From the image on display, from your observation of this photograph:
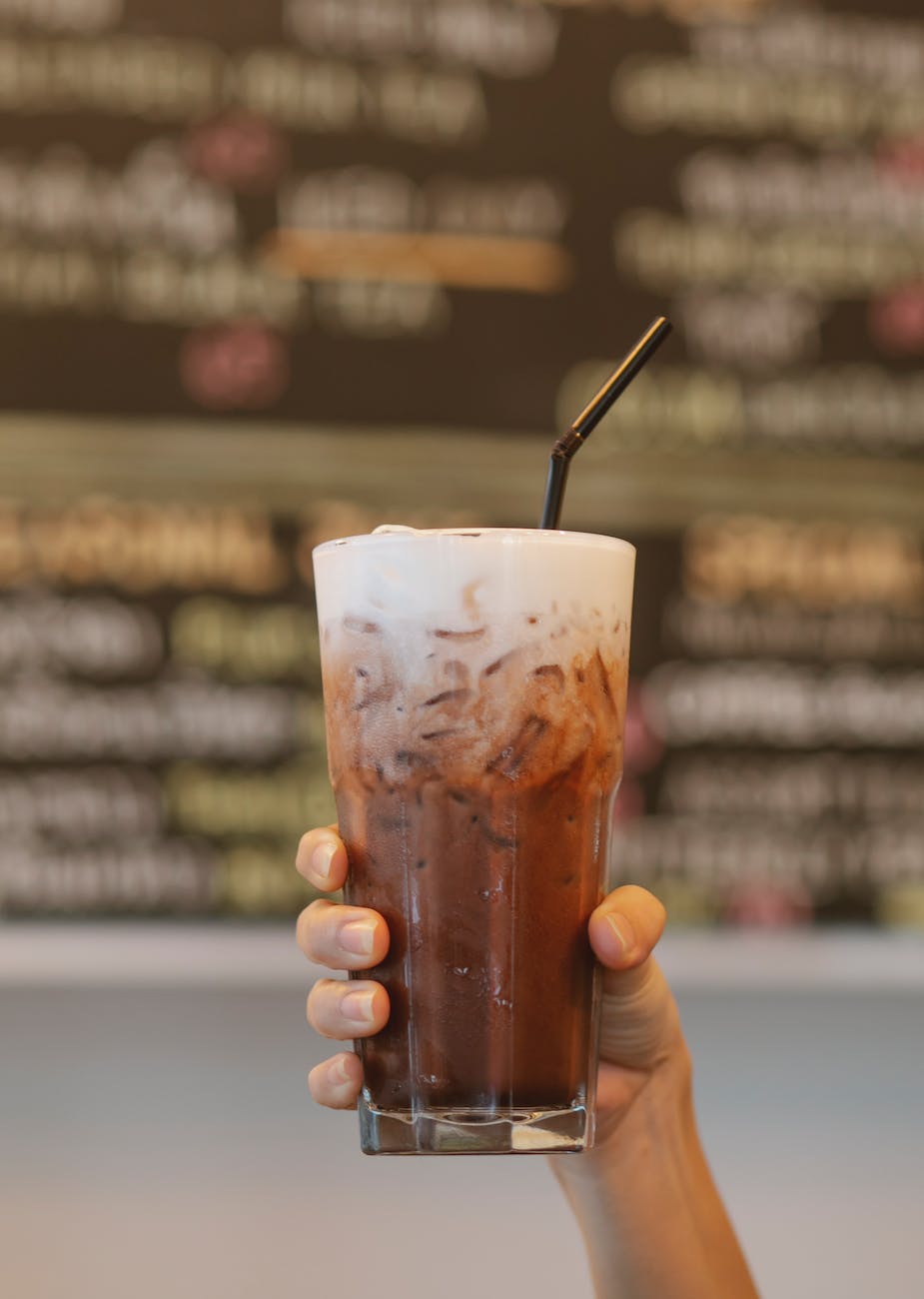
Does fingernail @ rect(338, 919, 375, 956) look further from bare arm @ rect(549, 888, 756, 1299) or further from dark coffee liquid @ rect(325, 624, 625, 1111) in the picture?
bare arm @ rect(549, 888, 756, 1299)

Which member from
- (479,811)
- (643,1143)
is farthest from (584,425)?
(643,1143)

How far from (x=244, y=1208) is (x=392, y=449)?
1282mm

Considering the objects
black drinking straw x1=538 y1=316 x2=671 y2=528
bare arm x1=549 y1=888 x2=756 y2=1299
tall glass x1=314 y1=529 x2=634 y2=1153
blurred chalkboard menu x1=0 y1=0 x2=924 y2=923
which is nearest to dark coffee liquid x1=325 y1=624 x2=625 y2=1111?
tall glass x1=314 y1=529 x2=634 y2=1153

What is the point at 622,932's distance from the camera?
1.01 metres

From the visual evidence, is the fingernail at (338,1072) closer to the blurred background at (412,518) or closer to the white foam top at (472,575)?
the white foam top at (472,575)

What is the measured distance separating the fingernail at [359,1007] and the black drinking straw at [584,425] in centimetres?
41

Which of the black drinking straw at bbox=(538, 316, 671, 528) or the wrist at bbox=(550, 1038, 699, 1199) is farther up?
the black drinking straw at bbox=(538, 316, 671, 528)

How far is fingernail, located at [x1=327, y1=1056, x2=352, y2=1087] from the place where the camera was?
109 centimetres

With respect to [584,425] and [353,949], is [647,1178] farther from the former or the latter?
[584,425]

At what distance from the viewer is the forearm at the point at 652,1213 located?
1.32 metres

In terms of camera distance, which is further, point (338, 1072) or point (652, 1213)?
point (652, 1213)

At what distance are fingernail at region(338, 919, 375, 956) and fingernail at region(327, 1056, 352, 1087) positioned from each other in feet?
0.47

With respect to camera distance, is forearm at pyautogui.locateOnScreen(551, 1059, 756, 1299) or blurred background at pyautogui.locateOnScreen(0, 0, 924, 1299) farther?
blurred background at pyautogui.locateOnScreen(0, 0, 924, 1299)

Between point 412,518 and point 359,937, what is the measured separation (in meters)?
1.14
